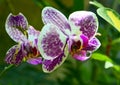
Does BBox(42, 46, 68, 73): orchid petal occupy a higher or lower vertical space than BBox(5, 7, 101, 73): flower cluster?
lower

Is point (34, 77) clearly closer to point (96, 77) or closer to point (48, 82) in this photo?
point (48, 82)

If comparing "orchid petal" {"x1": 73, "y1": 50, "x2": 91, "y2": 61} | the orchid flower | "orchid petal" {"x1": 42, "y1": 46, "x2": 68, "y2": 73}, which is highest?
the orchid flower

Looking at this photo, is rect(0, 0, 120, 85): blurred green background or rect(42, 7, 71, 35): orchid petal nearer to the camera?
rect(42, 7, 71, 35): orchid petal

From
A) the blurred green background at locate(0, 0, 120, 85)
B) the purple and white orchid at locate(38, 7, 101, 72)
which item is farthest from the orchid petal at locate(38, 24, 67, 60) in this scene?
the blurred green background at locate(0, 0, 120, 85)

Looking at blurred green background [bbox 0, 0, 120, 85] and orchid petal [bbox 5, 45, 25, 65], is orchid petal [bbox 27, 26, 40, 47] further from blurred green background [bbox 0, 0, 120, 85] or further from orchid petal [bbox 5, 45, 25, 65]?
blurred green background [bbox 0, 0, 120, 85]

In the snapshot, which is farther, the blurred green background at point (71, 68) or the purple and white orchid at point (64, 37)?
the blurred green background at point (71, 68)

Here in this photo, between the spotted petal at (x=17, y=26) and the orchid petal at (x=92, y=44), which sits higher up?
the spotted petal at (x=17, y=26)

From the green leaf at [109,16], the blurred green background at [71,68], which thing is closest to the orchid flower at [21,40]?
the green leaf at [109,16]

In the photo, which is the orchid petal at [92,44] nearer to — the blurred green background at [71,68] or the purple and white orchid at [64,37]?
the purple and white orchid at [64,37]
